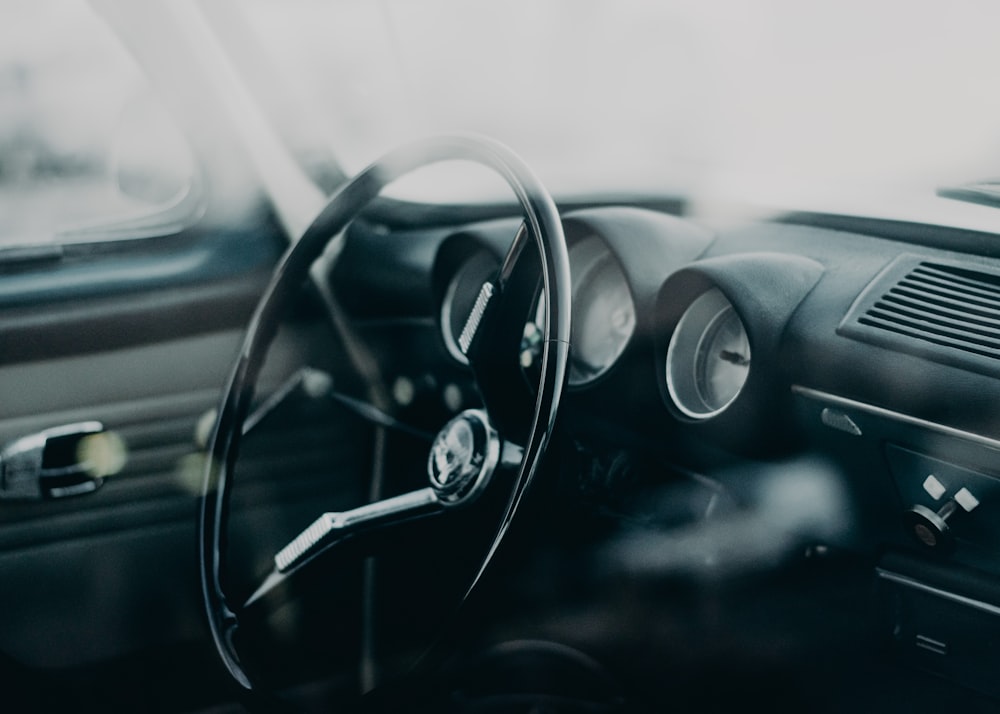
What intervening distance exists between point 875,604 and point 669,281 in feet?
1.79

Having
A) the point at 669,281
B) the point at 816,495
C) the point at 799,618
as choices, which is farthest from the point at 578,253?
the point at 799,618

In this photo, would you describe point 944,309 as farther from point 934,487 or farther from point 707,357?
point 707,357

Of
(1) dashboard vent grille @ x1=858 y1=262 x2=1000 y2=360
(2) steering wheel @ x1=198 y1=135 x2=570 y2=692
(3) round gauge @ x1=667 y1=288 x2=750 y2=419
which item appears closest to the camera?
(2) steering wheel @ x1=198 y1=135 x2=570 y2=692

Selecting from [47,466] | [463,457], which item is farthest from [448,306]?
[47,466]

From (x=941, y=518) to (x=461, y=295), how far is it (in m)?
0.92

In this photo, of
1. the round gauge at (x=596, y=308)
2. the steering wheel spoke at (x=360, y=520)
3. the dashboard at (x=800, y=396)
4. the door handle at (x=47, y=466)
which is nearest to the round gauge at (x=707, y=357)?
the dashboard at (x=800, y=396)

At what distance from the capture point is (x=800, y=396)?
5.12ft

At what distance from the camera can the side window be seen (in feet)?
6.61

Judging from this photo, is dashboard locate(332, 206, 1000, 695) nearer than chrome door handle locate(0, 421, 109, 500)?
Yes

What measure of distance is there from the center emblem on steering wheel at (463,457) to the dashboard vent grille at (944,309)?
1.75ft

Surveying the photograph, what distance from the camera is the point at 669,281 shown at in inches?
64.4

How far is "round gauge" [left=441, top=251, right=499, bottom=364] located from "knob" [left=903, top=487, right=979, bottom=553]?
0.85m

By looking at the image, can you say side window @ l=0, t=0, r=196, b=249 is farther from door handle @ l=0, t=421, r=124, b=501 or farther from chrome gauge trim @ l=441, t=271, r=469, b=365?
chrome gauge trim @ l=441, t=271, r=469, b=365

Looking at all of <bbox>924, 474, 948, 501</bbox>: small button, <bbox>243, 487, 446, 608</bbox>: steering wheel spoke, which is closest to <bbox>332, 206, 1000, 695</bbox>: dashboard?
<bbox>924, 474, 948, 501</bbox>: small button
